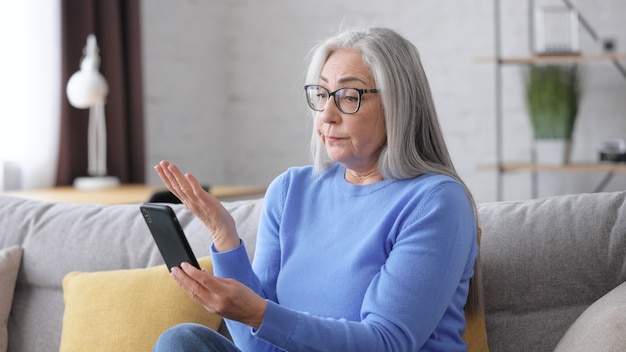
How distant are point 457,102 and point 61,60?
6.24 feet

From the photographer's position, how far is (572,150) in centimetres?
439

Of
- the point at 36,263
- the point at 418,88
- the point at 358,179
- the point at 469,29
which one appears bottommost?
the point at 36,263

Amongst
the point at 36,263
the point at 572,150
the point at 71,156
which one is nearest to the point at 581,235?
the point at 36,263

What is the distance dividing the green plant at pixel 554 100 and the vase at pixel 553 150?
0.07 feet

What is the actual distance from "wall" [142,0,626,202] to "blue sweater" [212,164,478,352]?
2624 mm

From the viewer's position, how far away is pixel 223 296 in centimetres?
139

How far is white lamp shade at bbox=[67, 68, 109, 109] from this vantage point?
4.02 m

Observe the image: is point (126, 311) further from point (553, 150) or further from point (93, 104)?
point (553, 150)


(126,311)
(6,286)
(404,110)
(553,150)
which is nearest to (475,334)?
(404,110)

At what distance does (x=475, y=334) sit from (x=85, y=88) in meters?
2.66

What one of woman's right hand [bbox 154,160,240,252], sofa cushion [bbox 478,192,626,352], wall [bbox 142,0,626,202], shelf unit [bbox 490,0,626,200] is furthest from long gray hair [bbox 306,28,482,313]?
wall [bbox 142,0,626,202]

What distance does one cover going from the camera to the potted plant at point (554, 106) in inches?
160

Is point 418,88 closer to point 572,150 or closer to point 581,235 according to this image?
point 581,235

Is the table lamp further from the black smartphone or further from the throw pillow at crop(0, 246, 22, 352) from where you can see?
the black smartphone
